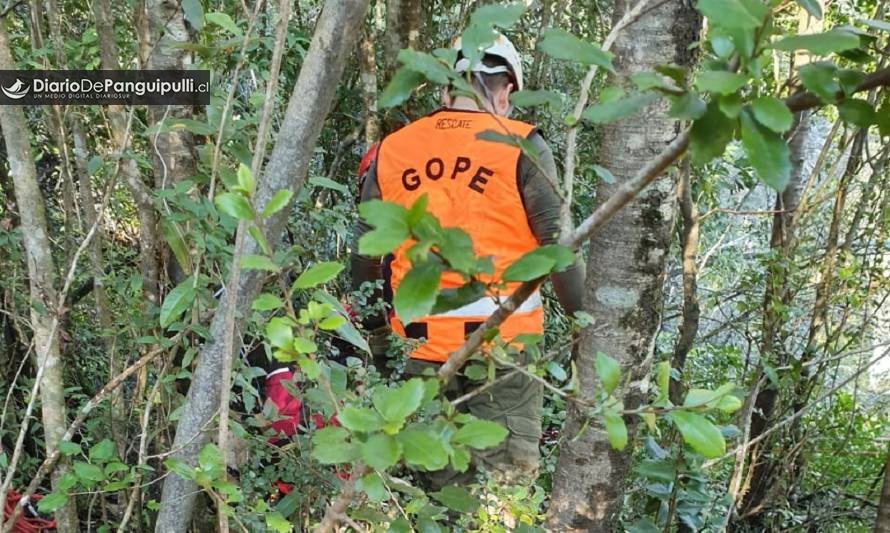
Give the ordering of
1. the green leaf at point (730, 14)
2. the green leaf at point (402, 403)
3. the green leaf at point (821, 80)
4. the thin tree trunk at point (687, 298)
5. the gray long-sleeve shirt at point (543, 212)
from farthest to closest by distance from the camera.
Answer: the thin tree trunk at point (687, 298)
the gray long-sleeve shirt at point (543, 212)
the green leaf at point (402, 403)
the green leaf at point (821, 80)
the green leaf at point (730, 14)

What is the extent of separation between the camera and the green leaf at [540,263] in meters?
0.73

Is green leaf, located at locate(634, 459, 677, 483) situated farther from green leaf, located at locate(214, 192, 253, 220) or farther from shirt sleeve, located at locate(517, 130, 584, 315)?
green leaf, located at locate(214, 192, 253, 220)

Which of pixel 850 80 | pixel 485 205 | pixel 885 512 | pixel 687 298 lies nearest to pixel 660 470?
pixel 885 512

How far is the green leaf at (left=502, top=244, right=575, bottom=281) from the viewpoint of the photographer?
730 millimetres

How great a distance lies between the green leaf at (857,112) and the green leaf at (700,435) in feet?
1.11

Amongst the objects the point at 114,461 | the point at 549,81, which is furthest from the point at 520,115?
the point at 114,461

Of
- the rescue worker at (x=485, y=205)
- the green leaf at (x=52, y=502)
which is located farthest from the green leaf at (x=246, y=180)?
the rescue worker at (x=485, y=205)

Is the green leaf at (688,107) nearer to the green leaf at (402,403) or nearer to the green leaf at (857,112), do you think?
the green leaf at (857,112)

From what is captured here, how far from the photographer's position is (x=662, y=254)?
5.10ft

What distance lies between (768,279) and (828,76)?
2086 mm

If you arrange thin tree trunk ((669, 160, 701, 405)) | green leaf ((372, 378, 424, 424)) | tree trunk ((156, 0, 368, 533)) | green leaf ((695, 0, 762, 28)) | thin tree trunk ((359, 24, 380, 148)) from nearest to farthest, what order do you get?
green leaf ((695, 0, 762, 28))
green leaf ((372, 378, 424, 424))
tree trunk ((156, 0, 368, 533))
thin tree trunk ((669, 160, 701, 405))
thin tree trunk ((359, 24, 380, 148))

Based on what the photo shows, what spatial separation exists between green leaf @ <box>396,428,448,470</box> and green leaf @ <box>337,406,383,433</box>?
0.03 meters

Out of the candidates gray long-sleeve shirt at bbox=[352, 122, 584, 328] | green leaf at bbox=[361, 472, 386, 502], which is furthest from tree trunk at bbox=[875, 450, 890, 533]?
green leaf at bbox=[361, 472, 386, 502]

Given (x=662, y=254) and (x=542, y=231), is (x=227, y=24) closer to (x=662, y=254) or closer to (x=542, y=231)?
(x=662, y=254)
